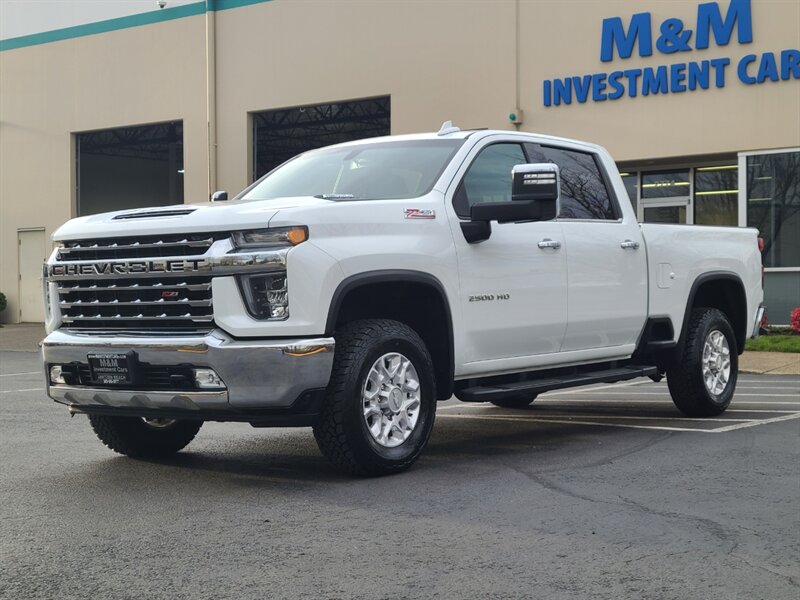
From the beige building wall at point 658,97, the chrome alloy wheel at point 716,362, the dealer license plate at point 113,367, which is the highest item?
the beige building wall at point 658,97

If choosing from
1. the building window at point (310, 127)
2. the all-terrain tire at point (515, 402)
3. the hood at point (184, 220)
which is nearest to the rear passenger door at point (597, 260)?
the all-terrain tire at point (515, 402)

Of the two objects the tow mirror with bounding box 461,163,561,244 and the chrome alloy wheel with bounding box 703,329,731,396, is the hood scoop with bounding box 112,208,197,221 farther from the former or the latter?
the chrome alloy wheel with bounding box 703,329,731,396

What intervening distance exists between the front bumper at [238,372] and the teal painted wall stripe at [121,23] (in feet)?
72.9

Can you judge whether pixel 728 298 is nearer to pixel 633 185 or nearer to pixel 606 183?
pixel 606 183

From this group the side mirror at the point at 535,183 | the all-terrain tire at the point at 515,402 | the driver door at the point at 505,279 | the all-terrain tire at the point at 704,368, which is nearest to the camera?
the side mirror at the point at 535,183

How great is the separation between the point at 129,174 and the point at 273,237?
41.0 meters

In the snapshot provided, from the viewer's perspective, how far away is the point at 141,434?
25.6 feet

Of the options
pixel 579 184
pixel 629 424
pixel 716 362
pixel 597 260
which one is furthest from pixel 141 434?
pixel 716 362

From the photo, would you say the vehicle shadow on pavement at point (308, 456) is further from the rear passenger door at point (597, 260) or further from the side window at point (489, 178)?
the side window at point (489, 178)

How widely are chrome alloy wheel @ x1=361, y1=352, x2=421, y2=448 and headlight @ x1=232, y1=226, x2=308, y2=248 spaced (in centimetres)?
89

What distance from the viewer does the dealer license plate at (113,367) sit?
6629 millimetres

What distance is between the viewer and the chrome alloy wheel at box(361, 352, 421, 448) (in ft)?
22.4

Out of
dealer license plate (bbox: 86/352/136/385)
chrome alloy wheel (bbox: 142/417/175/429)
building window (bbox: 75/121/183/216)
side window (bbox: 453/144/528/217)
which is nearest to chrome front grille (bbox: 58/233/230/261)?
dealer license plate (bbox: 86/352/136/385)

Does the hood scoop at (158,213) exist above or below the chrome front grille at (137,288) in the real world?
above
